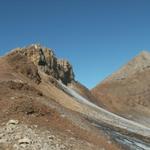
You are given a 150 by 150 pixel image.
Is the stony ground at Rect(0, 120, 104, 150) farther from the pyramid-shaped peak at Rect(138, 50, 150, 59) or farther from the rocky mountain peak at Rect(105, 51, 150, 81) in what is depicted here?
the pyramid-shaped peak at Rect(138, 50, 150, 59)

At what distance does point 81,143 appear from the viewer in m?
21.5

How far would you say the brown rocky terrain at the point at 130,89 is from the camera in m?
87.6

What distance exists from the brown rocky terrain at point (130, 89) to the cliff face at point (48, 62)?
9.31m

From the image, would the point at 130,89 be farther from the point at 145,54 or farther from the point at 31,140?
the point at 31,140

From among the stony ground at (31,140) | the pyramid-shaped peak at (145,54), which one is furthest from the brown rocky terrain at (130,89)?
the stony ground at (31,140)

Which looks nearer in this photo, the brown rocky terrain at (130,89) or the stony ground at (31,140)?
the stony ground at (31,140)

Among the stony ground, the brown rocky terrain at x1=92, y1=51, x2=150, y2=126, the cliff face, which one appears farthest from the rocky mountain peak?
the stony ground

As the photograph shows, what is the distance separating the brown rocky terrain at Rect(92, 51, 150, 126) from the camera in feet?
287

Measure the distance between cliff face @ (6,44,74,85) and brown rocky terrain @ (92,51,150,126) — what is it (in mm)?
9308

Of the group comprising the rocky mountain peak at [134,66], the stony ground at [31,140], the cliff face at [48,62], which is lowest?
the stony ground at [31,140]

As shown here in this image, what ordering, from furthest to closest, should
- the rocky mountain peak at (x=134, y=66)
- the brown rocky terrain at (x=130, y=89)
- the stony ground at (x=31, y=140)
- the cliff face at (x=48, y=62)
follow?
1. the rocky mountain peak at (x=134, y=66)
2. the brown rocky terrain at (x=130, y=89)
3. the cliff face at (x=48, y=62)
4. the stony ground at (x=31, y=140)

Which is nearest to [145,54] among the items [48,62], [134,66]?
[134,66]

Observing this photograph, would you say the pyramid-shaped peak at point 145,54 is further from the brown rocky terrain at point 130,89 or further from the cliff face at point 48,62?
the cliff face at point 48,62

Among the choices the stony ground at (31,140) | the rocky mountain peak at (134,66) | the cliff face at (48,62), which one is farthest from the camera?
the rocky mountain peak at (134,66)
